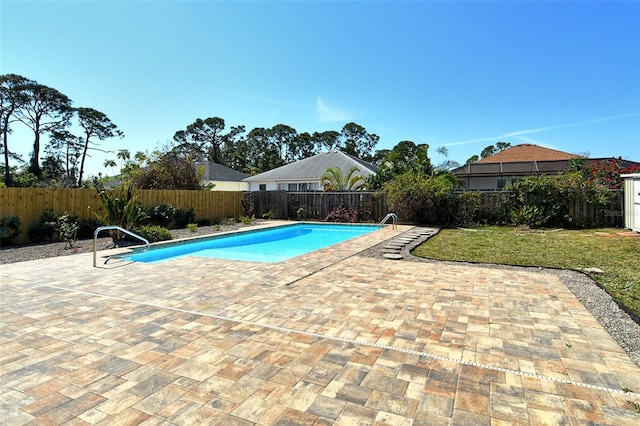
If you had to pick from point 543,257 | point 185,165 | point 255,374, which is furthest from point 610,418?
point 185,165

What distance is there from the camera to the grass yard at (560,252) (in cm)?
558

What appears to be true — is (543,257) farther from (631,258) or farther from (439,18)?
(439,18)

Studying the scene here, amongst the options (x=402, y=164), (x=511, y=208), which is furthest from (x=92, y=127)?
(x=511, y=208)

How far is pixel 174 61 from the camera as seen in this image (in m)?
13.5

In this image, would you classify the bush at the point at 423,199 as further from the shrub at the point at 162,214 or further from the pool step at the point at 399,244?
the shrub at the point at 162,214

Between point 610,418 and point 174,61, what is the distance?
1534 centimetres

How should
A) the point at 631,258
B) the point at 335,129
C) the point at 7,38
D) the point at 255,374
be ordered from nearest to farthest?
1. the point at 255,374
2. the point at 631,258
3. the point at 7,38
4. the point at 335,129

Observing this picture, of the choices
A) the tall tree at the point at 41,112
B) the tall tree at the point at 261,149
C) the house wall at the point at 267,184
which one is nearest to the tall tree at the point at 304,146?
the tall tree at the point at 261,149

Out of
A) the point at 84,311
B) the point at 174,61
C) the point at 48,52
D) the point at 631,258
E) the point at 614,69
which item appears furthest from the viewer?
the point at 614,69

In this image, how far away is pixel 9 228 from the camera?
9.74 meters

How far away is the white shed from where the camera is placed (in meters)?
12.0

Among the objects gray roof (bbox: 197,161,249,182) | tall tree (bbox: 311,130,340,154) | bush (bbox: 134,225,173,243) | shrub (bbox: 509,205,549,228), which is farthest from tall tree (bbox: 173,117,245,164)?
shrub (bbox: 509,205,549,228)

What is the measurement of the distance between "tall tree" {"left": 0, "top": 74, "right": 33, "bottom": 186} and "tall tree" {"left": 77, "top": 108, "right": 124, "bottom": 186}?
5244 mm

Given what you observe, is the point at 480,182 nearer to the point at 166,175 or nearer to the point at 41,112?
the point at 166,175
